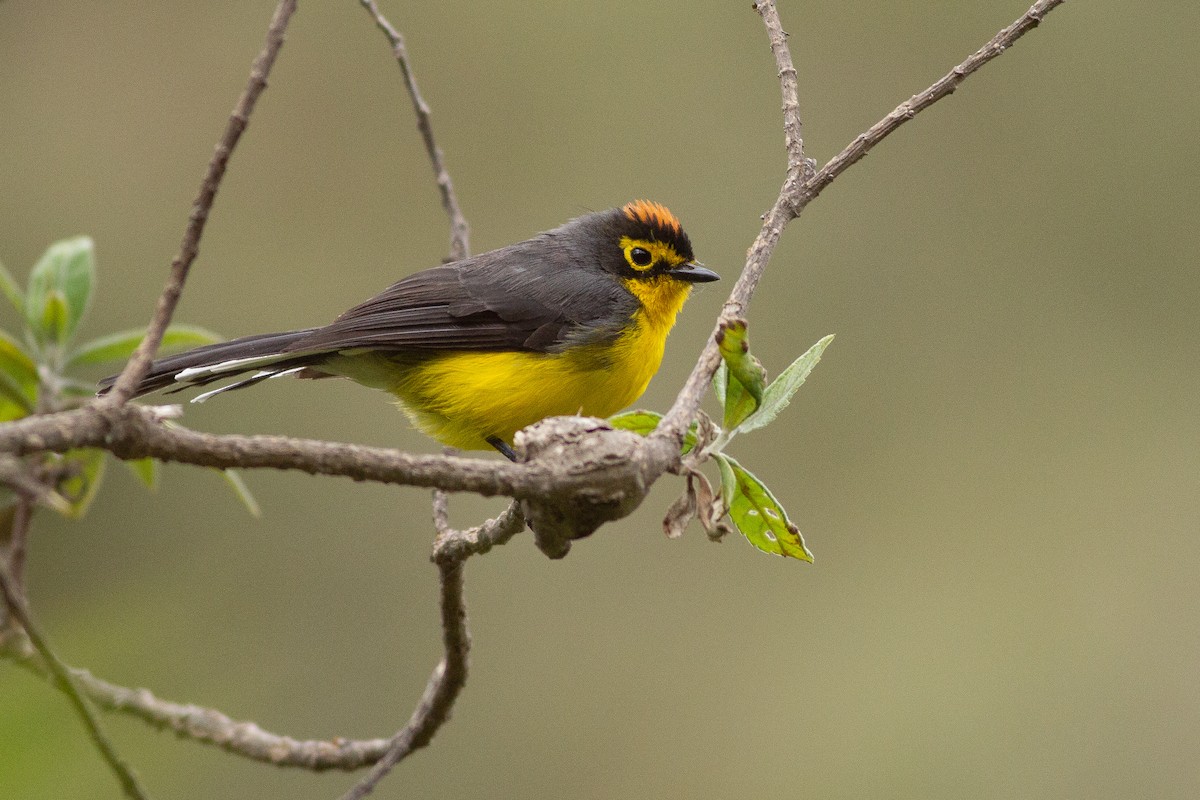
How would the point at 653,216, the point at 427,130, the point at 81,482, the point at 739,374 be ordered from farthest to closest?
the point at 653,216 → the point at 427,130 → the point at 81,482 → the point at 739,374

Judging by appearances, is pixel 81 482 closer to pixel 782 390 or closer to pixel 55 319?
pixel 55 319

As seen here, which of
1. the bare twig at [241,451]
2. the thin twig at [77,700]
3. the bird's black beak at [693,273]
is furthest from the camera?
the bird's black beak at [693,273]

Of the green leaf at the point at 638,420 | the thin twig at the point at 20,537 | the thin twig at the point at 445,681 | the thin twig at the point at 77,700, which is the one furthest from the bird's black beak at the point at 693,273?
the thin twig at the point at 77,700

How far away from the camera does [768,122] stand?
8188mm

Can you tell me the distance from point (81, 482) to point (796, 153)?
2.08m

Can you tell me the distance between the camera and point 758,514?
2.53 meters

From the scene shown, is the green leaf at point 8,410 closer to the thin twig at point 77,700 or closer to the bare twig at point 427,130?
the bare twig at point 427,130

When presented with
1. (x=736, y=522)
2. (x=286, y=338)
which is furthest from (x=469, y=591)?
(x=736, y=522)

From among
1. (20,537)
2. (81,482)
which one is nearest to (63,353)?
(81,482)

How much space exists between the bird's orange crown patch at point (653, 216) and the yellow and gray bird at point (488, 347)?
0.38 metres

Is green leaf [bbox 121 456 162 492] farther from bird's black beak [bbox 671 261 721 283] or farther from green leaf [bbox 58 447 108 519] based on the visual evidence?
bird's black beak [bbox 671 261 721 283]

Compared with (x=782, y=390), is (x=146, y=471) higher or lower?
lower

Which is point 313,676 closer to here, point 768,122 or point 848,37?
point 768,122

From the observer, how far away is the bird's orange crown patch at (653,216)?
526 cm
